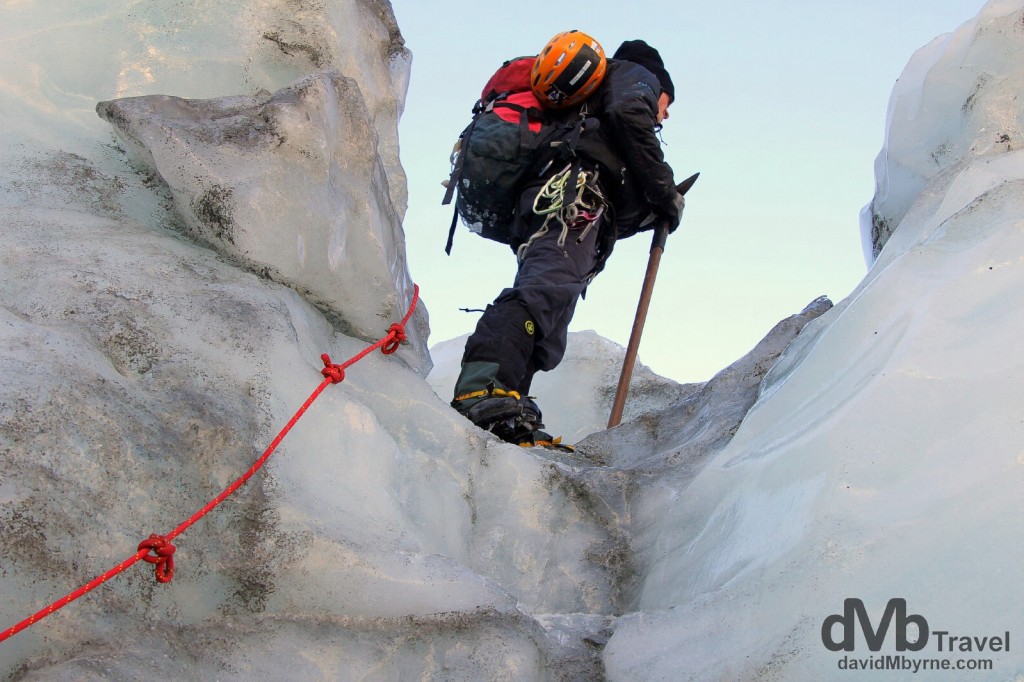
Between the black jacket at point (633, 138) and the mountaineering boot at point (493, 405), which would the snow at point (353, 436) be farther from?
the black jacket at point (633, 138)

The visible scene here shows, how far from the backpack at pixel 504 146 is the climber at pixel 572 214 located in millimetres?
85

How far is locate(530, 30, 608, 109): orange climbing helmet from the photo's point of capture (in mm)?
5129

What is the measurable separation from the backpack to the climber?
0.28ft

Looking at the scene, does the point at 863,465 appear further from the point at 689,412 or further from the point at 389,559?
the point at 689,412

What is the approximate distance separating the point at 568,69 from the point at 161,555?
374cm

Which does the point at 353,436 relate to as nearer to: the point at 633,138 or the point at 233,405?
the point at 233,405

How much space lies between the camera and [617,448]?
4.10 m

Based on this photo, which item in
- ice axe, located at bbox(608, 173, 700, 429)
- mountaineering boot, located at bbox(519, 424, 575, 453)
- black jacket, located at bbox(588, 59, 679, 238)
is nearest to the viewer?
mountaineering boot, located at bbox(519, 424, 575, 453)

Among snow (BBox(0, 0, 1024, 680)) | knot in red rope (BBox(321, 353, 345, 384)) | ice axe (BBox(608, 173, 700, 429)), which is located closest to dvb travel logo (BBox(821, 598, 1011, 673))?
snow (BBox(0, 0, 1024, 680))

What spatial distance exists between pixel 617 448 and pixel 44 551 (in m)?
2.57

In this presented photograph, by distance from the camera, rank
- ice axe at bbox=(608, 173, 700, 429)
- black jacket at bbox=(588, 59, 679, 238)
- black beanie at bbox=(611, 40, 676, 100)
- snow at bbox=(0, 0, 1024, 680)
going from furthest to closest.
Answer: black beanie at bbox=(611, 40, 676, 100) → ice axe at bbox=(608, 173, 700, 429) → black jacket at bbox=(588, 59, 679, 238) → snow at bbox=(0, 0, 1024, 680)

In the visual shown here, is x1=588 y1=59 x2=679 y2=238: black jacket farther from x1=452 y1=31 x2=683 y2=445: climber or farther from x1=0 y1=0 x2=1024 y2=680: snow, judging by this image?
x1=0 y1=0 x2=1024 y2=680: snow

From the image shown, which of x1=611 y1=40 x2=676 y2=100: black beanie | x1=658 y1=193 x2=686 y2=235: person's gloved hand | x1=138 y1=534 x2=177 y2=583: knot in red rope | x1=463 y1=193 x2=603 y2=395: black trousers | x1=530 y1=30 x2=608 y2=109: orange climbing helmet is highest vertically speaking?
x1=611 y1=40 x2=676 y2=100: black beanie

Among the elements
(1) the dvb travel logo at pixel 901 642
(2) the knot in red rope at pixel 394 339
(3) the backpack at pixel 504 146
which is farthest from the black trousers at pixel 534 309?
(1) the dvb travel logo at pixel 901 642
